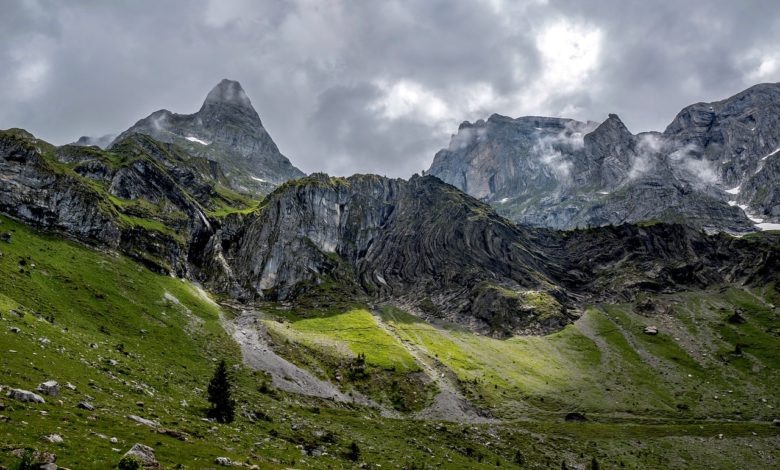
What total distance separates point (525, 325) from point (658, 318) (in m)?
54.6

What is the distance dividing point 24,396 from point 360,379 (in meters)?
91.5

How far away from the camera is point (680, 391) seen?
4956 inches

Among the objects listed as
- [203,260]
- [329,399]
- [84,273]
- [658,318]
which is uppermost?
[658,318]

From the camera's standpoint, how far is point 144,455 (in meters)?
25.3

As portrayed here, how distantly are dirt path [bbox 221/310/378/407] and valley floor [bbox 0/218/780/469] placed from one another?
603 mm

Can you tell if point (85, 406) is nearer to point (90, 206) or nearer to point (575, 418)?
point (575, 418)

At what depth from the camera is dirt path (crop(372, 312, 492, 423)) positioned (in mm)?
101375

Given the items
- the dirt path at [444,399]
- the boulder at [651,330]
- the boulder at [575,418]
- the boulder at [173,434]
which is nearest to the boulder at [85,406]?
the boulder at [173,434]

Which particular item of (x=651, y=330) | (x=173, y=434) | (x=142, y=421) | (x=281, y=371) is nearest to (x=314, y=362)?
(x=281, y=371)

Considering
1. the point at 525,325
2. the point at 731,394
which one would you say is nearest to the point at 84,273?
the point at 525,325

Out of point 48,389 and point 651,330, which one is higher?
point 651,330

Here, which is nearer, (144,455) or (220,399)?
(144,455)

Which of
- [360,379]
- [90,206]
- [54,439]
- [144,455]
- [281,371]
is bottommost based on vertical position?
[281,371]

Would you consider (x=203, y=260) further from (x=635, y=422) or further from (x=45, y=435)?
(x=45, y=435)
